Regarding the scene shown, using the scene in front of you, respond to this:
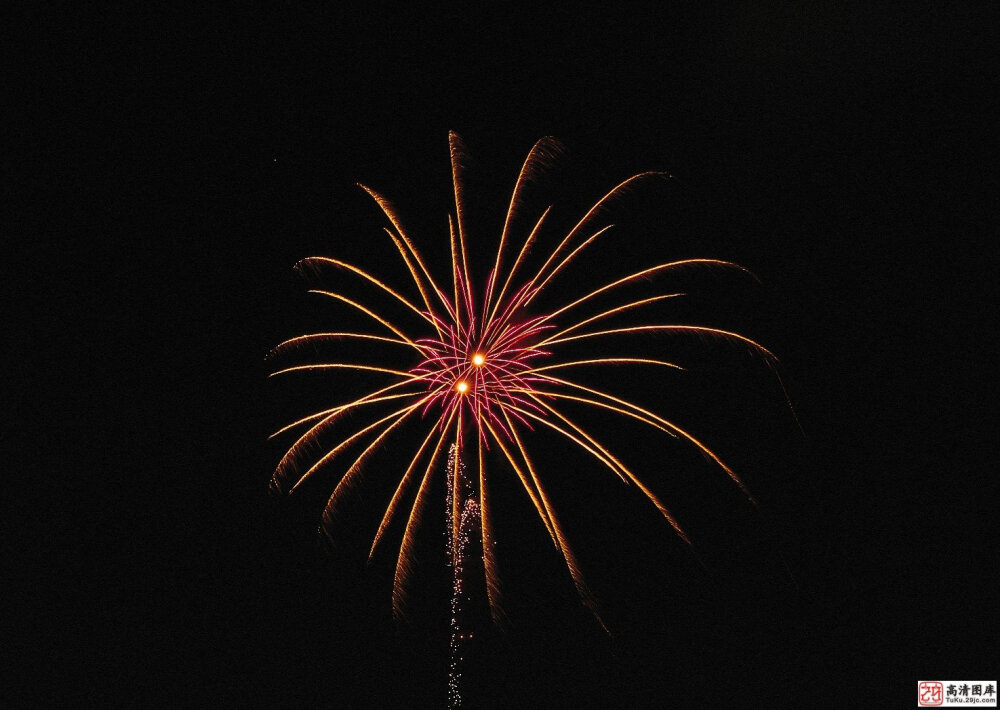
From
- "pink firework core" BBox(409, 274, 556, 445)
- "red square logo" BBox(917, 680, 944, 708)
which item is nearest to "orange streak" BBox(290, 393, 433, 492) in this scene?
"pink firework core" BBox(409, 274, 556, 445)

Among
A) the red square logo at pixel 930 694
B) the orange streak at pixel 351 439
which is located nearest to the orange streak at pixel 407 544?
the orange streak at pixel 351 439

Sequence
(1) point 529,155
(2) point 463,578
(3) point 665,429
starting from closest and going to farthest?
(3) point 665,429
(1) point 529,155
(2) point 463,578

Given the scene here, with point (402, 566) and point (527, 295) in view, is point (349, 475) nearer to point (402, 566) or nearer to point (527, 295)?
point (402, 566)

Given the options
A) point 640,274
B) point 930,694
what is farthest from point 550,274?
point 930,694

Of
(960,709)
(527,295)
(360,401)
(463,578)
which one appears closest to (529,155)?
(527,295)

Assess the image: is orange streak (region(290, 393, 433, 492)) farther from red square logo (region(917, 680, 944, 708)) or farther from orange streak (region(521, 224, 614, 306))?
red square logo (region(917, 680, 944, 708))

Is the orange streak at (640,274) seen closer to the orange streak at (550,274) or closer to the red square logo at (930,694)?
the orange streak at (550,274)
